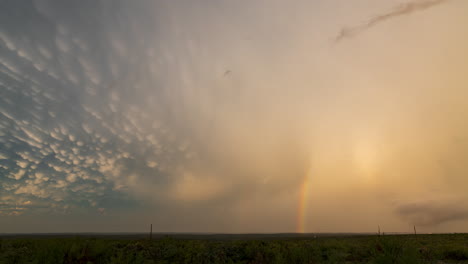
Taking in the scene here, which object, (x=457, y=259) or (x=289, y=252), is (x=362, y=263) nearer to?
(x=289, y=252)

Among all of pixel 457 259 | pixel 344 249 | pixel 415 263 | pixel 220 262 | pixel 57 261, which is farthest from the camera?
pixel 344 249

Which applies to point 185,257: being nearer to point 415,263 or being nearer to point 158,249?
point 158,249

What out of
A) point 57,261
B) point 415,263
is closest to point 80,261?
point 57,261

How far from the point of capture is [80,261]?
16.0 metres

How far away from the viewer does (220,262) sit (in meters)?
21.3

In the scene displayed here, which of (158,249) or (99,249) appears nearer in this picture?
(99,249)

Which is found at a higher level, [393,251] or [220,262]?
[393,251]

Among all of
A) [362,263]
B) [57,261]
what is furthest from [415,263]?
[57,261]

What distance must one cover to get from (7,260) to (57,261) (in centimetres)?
580

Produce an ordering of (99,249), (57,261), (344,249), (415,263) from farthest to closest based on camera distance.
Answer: (344,249) < (99,249) < (57,261) < (415,263)

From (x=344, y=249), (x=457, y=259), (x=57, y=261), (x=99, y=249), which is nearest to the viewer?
(x=57, y=261)

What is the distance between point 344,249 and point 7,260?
95.2 ft

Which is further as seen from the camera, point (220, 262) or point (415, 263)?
point (220, 262)

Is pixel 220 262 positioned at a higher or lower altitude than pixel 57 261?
lower
